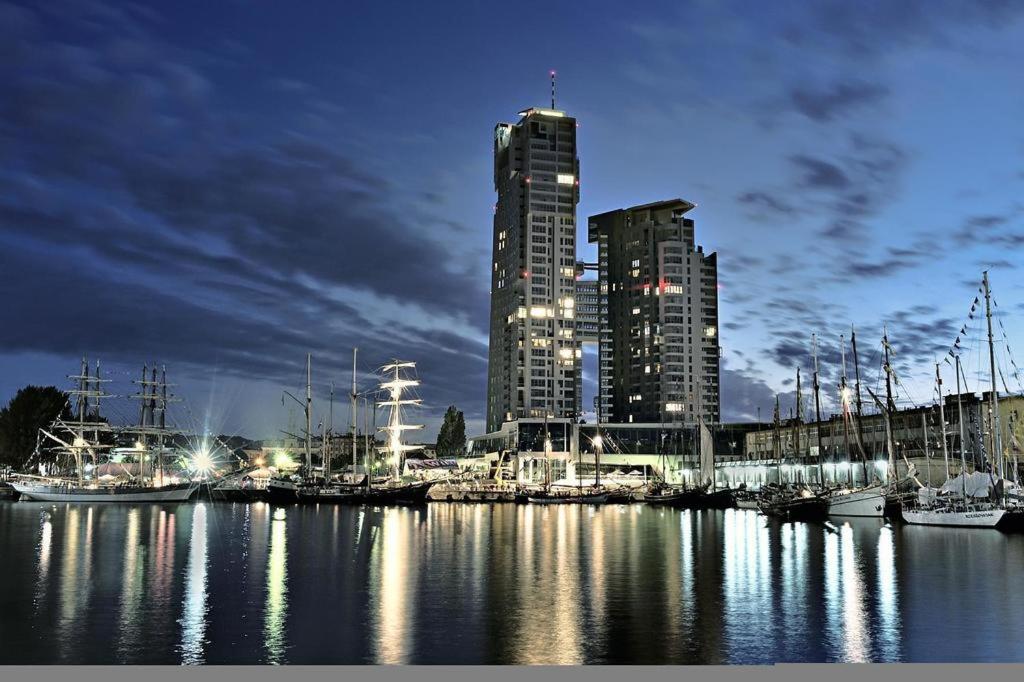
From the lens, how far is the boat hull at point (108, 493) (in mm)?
136375

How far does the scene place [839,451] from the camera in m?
149

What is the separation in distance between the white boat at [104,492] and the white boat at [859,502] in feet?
306

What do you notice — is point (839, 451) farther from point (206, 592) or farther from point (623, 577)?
point (206, 592)

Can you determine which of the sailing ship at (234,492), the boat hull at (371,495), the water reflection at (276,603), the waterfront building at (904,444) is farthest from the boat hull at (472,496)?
the water reflection at (276,603)

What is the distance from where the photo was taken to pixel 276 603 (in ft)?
110

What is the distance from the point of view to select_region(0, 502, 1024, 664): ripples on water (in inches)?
992

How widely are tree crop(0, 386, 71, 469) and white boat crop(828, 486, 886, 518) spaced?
12033 cm

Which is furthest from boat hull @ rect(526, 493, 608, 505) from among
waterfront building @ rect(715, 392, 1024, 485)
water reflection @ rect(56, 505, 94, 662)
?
water reflection @ rect(56, 505, 94, 662)

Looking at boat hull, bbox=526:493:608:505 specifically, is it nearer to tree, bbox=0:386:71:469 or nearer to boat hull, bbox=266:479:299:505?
boat hull, bbox=266:479:299:505

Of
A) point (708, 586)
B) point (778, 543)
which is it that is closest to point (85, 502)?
point (778, 543)

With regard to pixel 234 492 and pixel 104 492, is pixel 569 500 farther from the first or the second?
pixel 104 492

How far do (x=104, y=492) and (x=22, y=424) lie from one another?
2020 centimetres

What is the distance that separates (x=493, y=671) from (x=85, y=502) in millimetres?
133088

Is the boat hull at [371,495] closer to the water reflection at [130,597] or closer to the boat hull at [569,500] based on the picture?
the boat hull at [569,500]
